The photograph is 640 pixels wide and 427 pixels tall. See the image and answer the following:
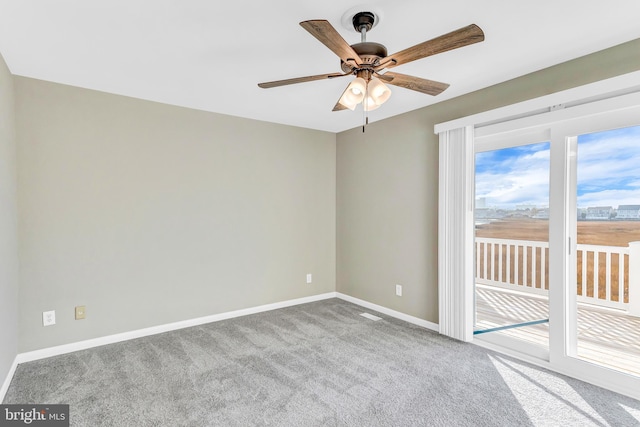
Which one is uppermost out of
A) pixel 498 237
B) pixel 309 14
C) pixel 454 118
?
pixel 309 14

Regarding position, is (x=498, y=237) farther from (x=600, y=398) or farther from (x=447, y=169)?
(x=600, y=398)

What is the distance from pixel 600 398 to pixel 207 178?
153 inches

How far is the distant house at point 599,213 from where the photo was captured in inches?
95.9

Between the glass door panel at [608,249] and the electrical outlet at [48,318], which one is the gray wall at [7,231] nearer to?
the electrical outlet at [48,318]

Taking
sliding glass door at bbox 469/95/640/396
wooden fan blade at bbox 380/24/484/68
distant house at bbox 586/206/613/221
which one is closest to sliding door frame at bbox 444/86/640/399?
sliding glass door at bbox 469/95/640/396

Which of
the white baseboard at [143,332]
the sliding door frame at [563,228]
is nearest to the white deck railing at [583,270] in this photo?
the sliding door frame at [563,228]

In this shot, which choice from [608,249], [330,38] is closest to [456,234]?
[608,249]

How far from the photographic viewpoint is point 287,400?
222 cm

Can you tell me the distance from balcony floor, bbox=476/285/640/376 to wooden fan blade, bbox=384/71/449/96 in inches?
81.3

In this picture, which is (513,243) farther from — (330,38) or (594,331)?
(330,38)

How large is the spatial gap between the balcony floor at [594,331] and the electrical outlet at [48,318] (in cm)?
404

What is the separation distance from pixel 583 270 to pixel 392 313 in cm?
196

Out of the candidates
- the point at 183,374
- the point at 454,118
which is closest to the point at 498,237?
the point at 454,118

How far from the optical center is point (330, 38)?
61.5 inches
